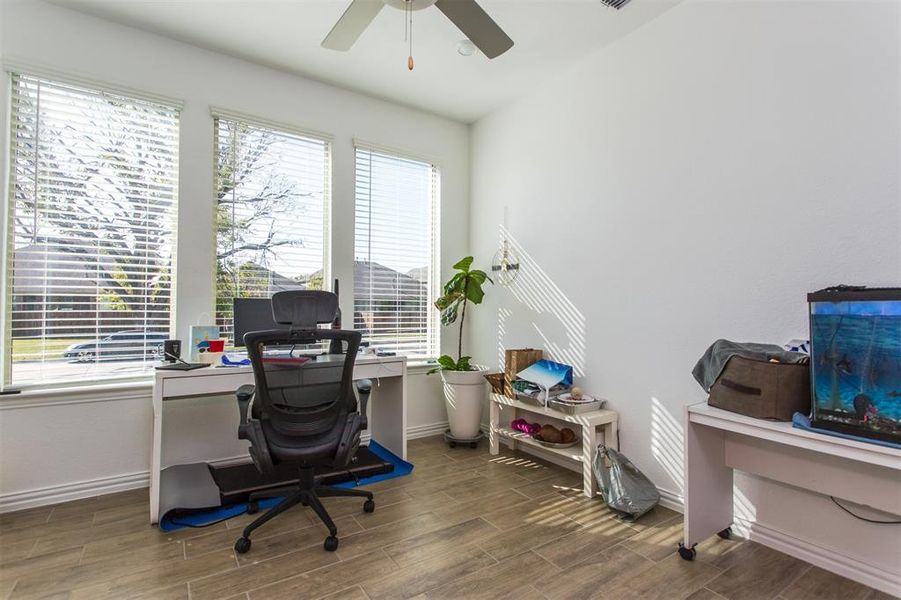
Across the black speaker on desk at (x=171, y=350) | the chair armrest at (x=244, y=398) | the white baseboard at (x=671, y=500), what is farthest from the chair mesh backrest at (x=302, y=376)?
the white baseboard at (x=671, y=500)

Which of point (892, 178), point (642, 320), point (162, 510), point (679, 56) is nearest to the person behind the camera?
point (892, 178)

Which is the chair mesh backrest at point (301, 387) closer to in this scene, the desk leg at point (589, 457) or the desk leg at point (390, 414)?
the desk leg at point (390, 414)

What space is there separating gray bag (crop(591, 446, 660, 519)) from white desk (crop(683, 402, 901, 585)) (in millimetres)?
389

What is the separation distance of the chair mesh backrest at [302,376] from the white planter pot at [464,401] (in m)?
1.47

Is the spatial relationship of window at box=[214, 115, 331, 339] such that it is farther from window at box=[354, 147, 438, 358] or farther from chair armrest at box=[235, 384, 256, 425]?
chair armrest at box=[235, 384, 256, 425]

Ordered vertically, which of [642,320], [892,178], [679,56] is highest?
[679,56]

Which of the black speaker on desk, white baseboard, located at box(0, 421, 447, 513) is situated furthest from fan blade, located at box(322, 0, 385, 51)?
white baseboard, located at box(0, 421, 447, 513)

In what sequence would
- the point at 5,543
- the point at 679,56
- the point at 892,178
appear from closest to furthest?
the point at 892,178
the point at 5,543
the point at 679,56

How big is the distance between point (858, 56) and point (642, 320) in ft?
5.37

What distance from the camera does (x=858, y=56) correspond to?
2.03 meters

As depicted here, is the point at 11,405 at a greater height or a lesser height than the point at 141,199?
lesser

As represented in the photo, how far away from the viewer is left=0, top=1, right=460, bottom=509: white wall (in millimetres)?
2691

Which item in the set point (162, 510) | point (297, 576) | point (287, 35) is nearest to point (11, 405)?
point (162, 510)

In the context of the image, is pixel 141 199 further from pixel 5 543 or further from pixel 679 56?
pixel 679 56
